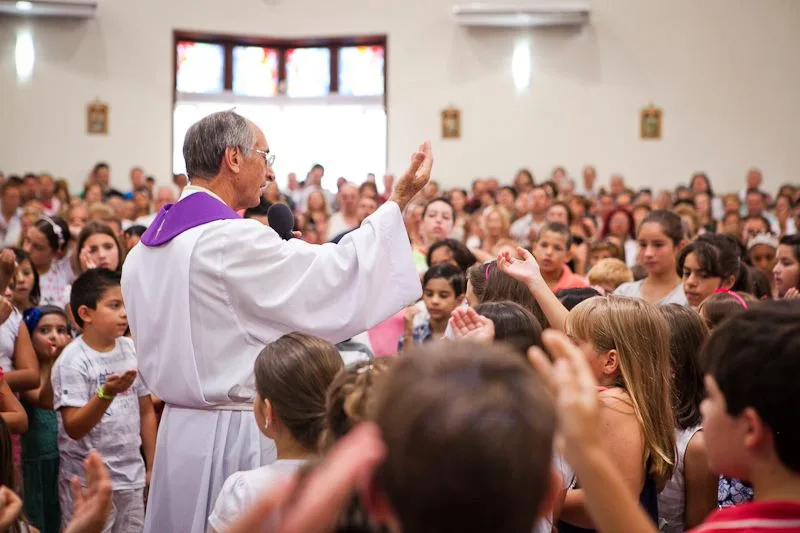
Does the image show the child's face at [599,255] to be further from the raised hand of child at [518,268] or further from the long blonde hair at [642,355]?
the long blonde hair at [642,355]

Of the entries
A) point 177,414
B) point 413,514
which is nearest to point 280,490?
point 413,514

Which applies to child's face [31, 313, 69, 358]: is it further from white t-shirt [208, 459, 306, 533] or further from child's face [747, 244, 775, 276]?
child's face [747, 244, 775, 276]

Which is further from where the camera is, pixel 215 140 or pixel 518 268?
pixel 518 268

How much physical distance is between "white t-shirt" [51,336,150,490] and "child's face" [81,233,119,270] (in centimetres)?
128

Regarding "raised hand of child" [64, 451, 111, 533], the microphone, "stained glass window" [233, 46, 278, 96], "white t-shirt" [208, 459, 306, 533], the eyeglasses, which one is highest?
"stained glass window" [233, 46, 278, 96]

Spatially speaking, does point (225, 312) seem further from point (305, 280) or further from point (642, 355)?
point (642, 355)

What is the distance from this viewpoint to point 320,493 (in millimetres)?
1092

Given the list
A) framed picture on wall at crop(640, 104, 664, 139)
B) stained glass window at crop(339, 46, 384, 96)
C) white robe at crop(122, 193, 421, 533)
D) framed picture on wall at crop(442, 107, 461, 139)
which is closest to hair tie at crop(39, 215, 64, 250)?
white robe at crop(122, 193, 421, 533)

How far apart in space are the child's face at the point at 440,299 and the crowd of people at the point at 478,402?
1 cm

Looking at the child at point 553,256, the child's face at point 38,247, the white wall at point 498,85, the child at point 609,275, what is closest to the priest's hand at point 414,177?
the child at point 553,256

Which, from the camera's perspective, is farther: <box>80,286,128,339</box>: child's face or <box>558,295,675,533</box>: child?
<box>80,286,128,339</box>: child's face

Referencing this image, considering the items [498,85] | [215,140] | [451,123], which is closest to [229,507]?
[215,140]

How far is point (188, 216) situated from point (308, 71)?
15588mm

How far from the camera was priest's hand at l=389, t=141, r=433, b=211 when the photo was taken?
319 centimetres
